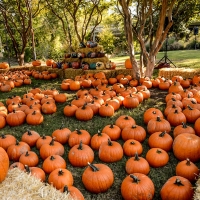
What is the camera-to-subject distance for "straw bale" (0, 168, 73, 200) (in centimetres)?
215

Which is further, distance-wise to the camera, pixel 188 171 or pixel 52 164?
pixel 52 164

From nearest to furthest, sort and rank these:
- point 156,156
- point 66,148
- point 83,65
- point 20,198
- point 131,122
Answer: point 20,198 < point 156,156 < point 66,148 < point 131,122 < point 83,65

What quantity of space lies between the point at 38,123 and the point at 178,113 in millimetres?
2978

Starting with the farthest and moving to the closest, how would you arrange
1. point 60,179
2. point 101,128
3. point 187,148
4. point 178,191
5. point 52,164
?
point 101,128 → point 187,148 → point 52,164 → point 60,179 → point 178,191

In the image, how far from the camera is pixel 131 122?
4.70 meters

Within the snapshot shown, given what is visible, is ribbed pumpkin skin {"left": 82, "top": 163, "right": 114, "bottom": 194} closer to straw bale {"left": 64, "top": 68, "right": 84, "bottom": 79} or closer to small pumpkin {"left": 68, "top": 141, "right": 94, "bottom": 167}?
small pumpkin {"left": 68, "top": 141, "right": 94, "bottom": 167}

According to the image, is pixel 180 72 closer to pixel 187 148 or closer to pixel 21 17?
pixel 187 148

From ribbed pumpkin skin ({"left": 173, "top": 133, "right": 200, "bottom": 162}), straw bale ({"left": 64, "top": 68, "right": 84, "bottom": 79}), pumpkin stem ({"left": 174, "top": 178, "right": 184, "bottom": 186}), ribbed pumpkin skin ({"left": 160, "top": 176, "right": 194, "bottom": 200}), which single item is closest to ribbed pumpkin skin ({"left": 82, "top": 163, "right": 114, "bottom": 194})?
ribbed pumpkin skin ({"left": 160, "top": 176, "right": 194, "bottom": 200})

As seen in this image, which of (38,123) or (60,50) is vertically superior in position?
(60,50)

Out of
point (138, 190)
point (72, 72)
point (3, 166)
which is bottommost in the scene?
point (138, 190)

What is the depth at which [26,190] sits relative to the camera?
224 cm

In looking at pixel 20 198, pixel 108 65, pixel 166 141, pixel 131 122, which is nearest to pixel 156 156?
pixel 166 141

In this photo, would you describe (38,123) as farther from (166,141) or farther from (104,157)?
(166,141)

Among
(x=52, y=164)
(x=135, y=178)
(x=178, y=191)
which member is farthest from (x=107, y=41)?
(x=178, y=191)
